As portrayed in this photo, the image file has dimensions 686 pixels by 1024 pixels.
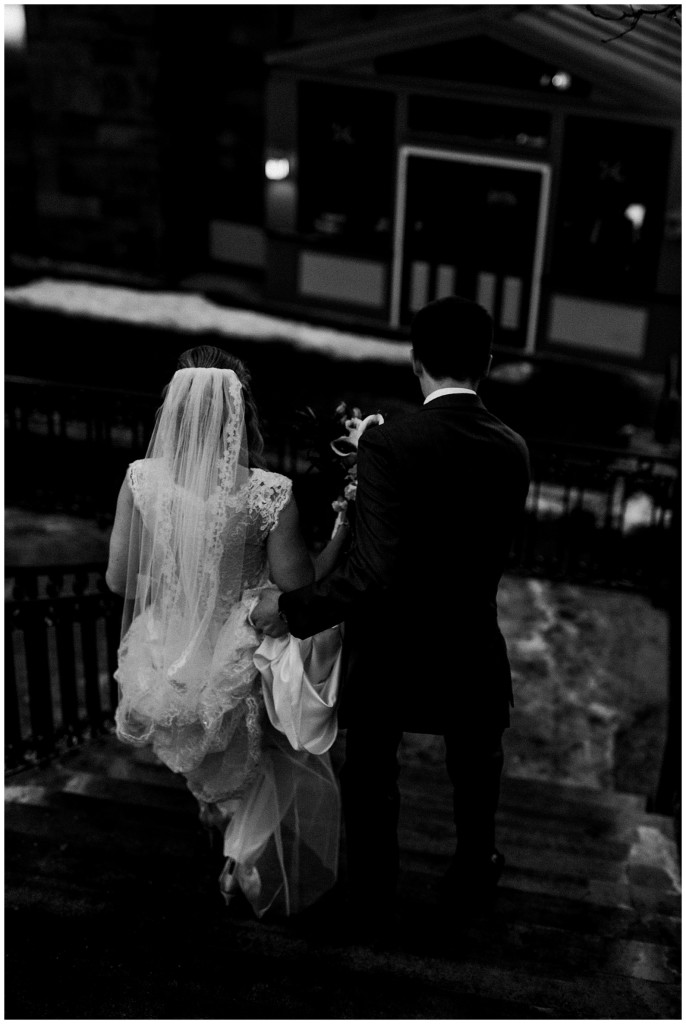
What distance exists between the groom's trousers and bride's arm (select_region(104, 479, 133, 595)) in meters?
0.89

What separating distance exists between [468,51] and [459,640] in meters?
11.1

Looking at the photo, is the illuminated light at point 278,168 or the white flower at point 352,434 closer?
the white flower at point 352,434

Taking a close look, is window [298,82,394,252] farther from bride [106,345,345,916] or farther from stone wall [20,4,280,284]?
bride [106,345,345,916]

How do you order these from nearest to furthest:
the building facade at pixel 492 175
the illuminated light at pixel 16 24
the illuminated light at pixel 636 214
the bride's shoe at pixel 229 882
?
the bride's shoe at pixel 229 882
the building facade at pixel 492 175
the illuminated light at pixel 636 214
the illuminated light at pixel 16 24

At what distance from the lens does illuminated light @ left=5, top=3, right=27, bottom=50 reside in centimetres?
1382

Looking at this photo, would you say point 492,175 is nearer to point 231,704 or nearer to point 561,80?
point 561,80

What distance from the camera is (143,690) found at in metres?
3.30

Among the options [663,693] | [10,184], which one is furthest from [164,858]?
[10,184]

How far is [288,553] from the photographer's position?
10.3 feet

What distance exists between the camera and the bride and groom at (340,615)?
2760 mm

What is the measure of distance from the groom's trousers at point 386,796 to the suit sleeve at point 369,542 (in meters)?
0.41

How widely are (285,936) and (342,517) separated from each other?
51.0 inches

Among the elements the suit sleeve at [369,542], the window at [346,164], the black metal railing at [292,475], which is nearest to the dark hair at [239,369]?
the suit sleeve at [369,542]

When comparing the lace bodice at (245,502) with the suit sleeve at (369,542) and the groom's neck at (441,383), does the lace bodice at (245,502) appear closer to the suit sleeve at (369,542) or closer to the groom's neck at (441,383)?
the suit sleeve at (369,542)
